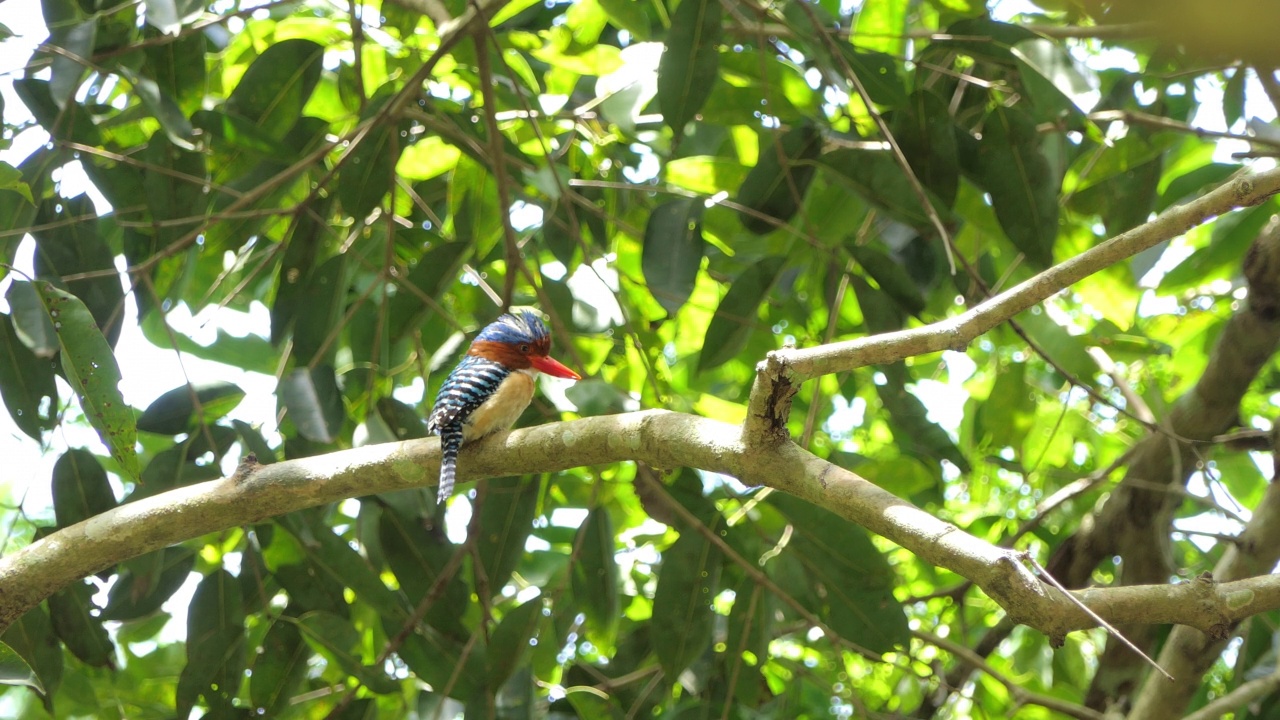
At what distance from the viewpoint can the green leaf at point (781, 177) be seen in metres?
2.80

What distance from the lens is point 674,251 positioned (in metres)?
2.79

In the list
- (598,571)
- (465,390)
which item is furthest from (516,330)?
(598,571)

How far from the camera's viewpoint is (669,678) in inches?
107

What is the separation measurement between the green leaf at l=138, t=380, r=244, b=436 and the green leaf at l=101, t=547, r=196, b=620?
1.03 feet

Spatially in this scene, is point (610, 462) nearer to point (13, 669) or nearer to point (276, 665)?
point (13, 669)

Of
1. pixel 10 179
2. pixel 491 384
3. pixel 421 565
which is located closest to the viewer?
pixel 10 179

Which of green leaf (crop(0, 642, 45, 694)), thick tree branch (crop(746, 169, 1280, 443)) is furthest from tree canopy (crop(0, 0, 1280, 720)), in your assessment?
thick tree branch (crop(746, 169, 1280, 443))

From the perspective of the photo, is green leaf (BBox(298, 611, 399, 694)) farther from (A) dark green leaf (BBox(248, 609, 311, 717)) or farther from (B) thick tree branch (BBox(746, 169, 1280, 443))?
(B) thick tree branch (BBox(746, 169, 1280, 443))

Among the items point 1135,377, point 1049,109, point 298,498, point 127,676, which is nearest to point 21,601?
point 298,498

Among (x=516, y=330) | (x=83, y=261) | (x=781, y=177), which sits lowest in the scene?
(x=516, y=330)

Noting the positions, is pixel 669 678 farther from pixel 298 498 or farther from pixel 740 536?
pixel 298 498

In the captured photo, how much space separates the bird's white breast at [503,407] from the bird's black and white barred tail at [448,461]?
0.10 metres

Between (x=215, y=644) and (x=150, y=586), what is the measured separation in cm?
27

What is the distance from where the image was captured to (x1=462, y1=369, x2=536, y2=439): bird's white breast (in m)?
2.52
